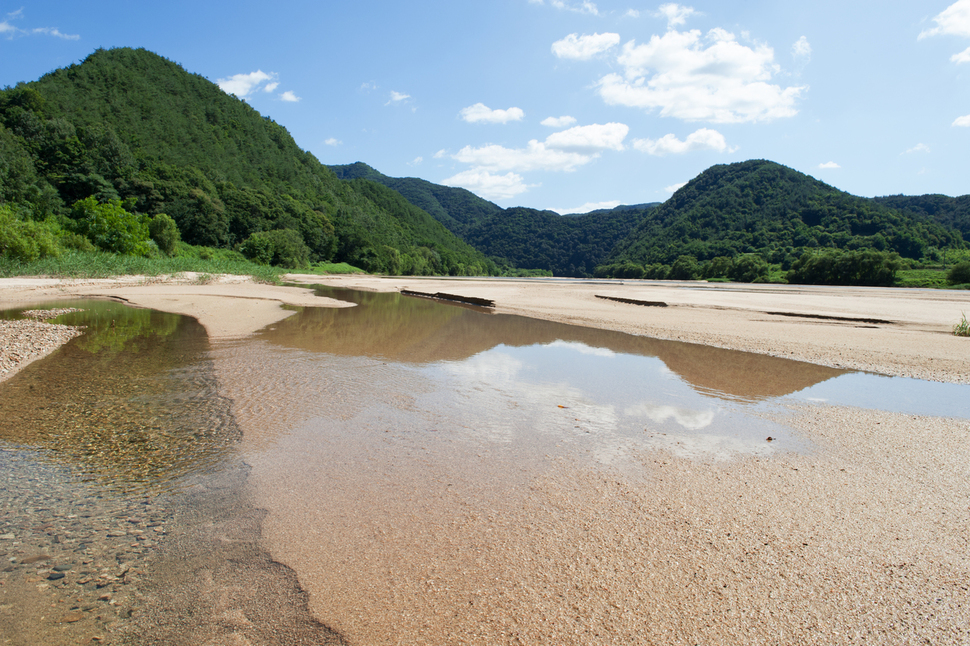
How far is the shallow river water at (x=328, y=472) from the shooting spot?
2879mm

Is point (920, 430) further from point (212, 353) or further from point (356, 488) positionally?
point (212, 353)

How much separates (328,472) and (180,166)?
395 ft

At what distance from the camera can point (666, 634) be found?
8.89 ft

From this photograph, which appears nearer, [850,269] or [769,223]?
[850,269]

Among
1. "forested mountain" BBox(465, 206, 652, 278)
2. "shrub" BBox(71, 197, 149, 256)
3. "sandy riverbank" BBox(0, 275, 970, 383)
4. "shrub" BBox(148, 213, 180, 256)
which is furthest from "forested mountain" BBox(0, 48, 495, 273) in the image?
"sandy riverbank" BBox(0, 275, 970, 383)

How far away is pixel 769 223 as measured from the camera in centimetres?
9688

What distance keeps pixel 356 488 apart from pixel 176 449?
2.48m

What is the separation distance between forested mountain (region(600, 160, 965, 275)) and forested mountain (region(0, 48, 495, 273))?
5560 cm

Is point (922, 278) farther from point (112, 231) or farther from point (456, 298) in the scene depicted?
point (112, 231)

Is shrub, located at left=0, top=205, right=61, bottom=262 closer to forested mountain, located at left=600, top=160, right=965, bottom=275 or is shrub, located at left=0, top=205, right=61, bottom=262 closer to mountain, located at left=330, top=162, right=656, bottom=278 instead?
forested mountain, located at left=600, top=160, right=965, bottom=275

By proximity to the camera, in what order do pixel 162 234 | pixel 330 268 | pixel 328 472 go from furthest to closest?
1. pixel 330 268
2. pixel 162 234
3. pixel 328 472

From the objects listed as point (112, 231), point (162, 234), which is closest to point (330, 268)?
point (162, 234)

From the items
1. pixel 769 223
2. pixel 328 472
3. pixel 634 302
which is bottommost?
pixel 328 472

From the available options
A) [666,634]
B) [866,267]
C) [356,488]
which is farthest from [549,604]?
[866,267]
